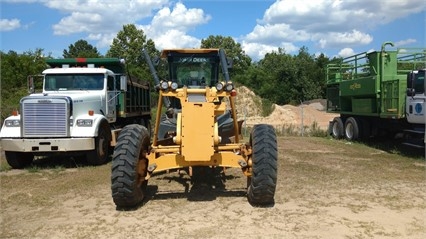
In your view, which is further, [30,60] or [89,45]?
[89,45]

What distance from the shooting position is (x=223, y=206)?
264 inches

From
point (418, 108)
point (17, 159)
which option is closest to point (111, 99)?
point (17, 159)

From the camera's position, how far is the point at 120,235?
17.9ft

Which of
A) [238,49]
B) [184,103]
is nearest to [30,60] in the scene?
[184,103]

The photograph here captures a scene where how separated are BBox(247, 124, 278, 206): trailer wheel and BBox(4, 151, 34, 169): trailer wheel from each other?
6931 mm

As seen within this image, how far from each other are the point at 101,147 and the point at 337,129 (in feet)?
35.3

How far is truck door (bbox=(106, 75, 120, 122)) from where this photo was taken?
42.0 ft

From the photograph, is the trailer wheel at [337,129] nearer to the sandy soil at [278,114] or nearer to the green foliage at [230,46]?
the sandy soil at [278,114]

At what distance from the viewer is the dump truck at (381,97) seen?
12539mm

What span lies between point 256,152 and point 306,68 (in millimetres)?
46439

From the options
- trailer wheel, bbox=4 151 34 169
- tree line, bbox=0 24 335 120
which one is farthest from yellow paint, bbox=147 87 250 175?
tree line, bbox=0 24 335 120

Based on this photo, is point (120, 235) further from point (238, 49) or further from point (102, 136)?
point (238, 49)

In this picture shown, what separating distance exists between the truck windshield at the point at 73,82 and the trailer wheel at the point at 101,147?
146 centimetres

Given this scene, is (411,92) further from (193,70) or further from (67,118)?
(67,118)
